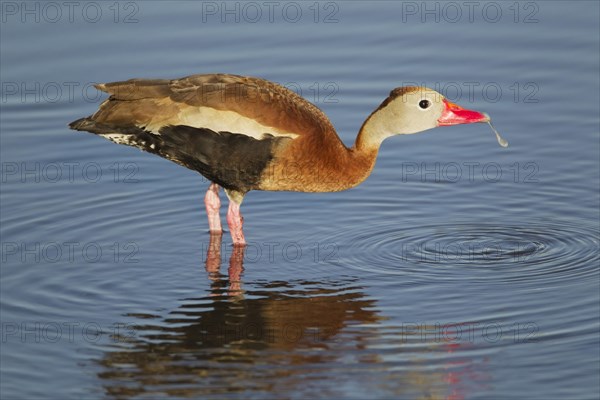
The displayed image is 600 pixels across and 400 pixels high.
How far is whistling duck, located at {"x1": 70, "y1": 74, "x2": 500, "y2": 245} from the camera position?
10.9 m

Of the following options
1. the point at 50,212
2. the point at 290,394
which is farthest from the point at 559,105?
the point at 290,394

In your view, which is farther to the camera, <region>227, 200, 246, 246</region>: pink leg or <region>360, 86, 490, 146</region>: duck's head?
<region>227, 200, 246, 246</region>: pink leg

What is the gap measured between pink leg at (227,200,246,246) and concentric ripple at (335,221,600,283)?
0.91 m

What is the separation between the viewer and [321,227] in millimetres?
11633

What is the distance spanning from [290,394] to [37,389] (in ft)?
5.62

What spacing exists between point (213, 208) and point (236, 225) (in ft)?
1.30
